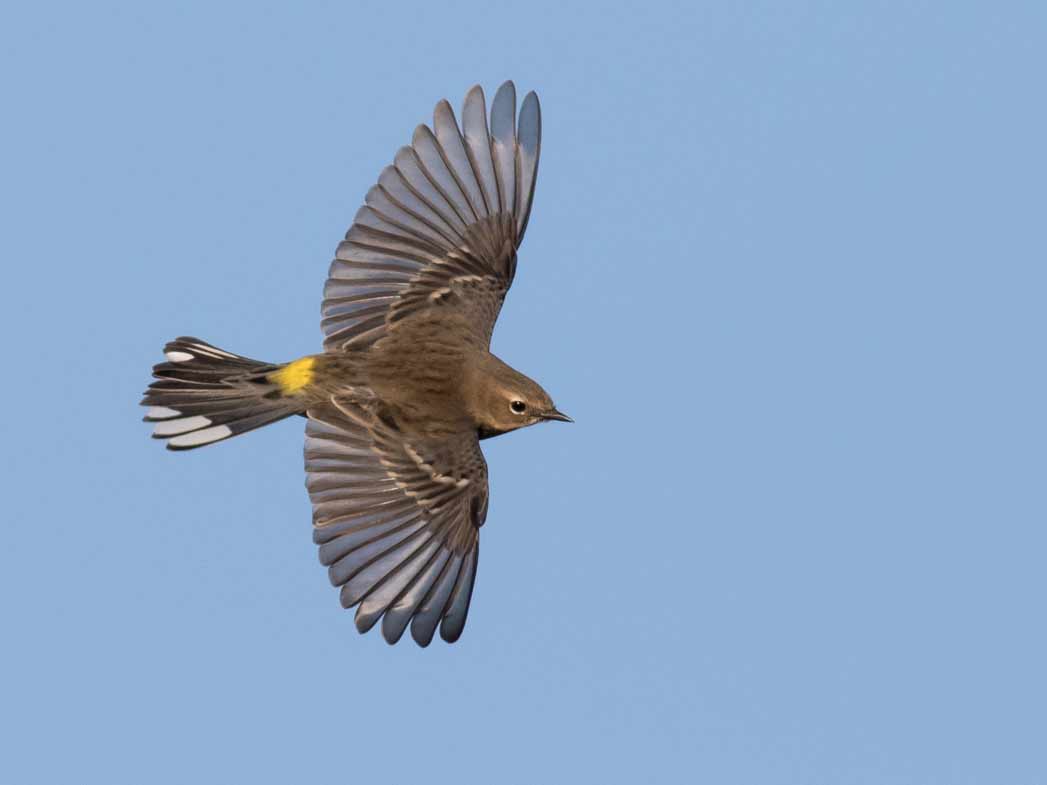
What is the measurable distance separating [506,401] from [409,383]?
0.65m

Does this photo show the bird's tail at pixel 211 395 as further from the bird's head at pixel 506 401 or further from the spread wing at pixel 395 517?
the bird's head at pixel 506 401

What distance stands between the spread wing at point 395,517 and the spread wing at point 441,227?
85 cm

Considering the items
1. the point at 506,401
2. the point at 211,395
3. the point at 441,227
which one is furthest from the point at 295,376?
the point at 441,227

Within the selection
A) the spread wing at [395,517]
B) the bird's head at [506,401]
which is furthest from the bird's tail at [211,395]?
the bird's head at [506,401]

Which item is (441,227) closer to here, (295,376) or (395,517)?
(295,376)

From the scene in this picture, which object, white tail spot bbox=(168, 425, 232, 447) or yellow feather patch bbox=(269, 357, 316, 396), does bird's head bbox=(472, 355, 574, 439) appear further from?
white tail spot bbox=(168, 425, 232, 447)

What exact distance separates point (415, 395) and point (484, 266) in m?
1.19

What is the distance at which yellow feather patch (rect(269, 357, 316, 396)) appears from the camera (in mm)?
10523

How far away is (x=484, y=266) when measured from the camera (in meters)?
11.2

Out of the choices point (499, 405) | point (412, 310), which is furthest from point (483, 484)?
point (412, 310)

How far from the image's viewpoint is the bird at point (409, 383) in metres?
10.1

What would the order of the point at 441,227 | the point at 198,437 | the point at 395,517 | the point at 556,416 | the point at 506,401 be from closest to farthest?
the point at 395,517
the point at 198,437
the point at 506,401
the point at 556,416
the point at 441,227

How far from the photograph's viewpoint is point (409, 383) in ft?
34.7

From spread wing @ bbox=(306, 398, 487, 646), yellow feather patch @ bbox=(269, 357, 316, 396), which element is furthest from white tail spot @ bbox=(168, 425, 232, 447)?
spread wing @ bbox=(306, 398, 487, 646)
